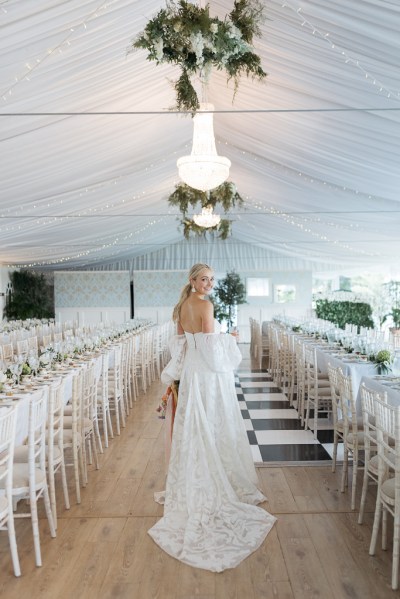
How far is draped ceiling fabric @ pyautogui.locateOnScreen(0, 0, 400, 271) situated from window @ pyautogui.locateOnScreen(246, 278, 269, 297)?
7.45 meters

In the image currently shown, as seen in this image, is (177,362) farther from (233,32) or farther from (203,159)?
(203,159)

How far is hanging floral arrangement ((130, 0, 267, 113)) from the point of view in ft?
11.9

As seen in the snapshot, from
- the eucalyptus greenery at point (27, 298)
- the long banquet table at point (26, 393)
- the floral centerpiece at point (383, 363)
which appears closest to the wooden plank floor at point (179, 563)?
the long banquet table at point (26, 393)

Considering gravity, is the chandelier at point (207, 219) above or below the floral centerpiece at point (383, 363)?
above

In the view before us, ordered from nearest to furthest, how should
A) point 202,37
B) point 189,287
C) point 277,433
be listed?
point 202,37, point 189,287, point 277,433

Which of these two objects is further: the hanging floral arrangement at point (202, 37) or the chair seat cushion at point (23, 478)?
the hanging floral arrangement at point (202, 37)

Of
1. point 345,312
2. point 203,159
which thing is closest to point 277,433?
point 203,159

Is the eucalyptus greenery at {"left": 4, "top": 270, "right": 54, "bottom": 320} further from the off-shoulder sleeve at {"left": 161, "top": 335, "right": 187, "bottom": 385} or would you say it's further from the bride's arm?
the bride's arm

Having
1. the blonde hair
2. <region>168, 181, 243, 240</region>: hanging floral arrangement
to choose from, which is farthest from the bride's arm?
<region>168, 181, 243, 240</region>: hanging floral arrangement

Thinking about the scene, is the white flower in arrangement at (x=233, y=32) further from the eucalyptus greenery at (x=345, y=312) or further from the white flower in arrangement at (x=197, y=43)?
the eucalyptus greenery at (x=345, y=312)

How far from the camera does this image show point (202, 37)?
362 centimetres

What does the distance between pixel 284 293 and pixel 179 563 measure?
17.3 m

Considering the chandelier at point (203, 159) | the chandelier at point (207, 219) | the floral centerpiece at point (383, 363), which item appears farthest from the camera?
the chandelier at point (207, 219)

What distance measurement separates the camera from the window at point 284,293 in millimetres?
20203
